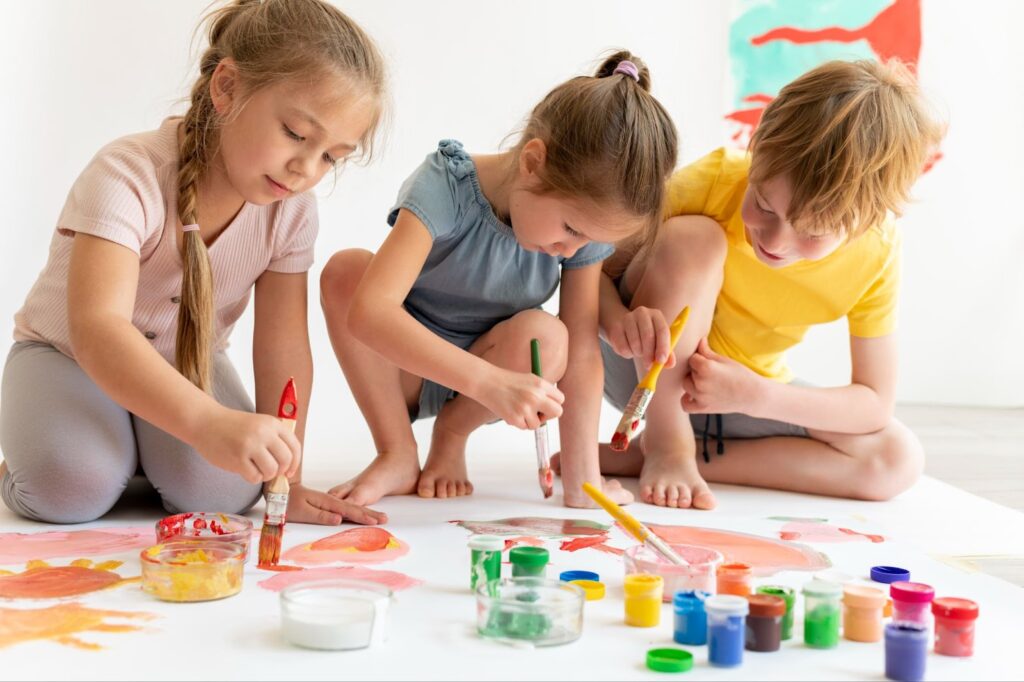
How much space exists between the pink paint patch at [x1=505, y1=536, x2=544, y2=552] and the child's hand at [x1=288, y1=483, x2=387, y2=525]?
0.61 feet

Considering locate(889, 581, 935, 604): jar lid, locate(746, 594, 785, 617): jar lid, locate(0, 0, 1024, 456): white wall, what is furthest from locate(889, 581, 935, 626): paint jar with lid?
A: locate(0, 0, 1024, 456): white wall

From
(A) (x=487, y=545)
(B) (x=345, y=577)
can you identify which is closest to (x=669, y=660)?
(A) (x=487, y=545)

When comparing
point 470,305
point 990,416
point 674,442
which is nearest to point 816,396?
point 674,442

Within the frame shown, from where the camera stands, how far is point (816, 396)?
5.51ft

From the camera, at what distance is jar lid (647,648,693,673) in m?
0.92

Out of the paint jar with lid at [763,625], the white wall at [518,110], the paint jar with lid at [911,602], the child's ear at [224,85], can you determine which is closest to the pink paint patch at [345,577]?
the paint jar with lid at [763,625]

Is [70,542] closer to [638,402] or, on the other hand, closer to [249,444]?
[249,444]

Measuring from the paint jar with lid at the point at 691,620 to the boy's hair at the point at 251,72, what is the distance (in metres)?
0.66

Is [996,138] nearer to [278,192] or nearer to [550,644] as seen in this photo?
[278,192]

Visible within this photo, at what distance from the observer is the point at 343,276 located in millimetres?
1648

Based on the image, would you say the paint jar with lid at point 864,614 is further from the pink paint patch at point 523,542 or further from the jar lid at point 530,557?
the pink paint patch at point 523,542

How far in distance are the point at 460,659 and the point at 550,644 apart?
0.08 m

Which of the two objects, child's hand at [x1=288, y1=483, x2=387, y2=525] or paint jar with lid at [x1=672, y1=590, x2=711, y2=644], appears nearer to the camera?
paint jar with lid at [x1=672, y1=590, x2=711, y2=644]

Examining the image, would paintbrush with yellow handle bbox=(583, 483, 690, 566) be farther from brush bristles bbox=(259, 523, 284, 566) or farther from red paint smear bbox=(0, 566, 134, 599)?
red paint smear bbox=(0, 566, 134, 599)
